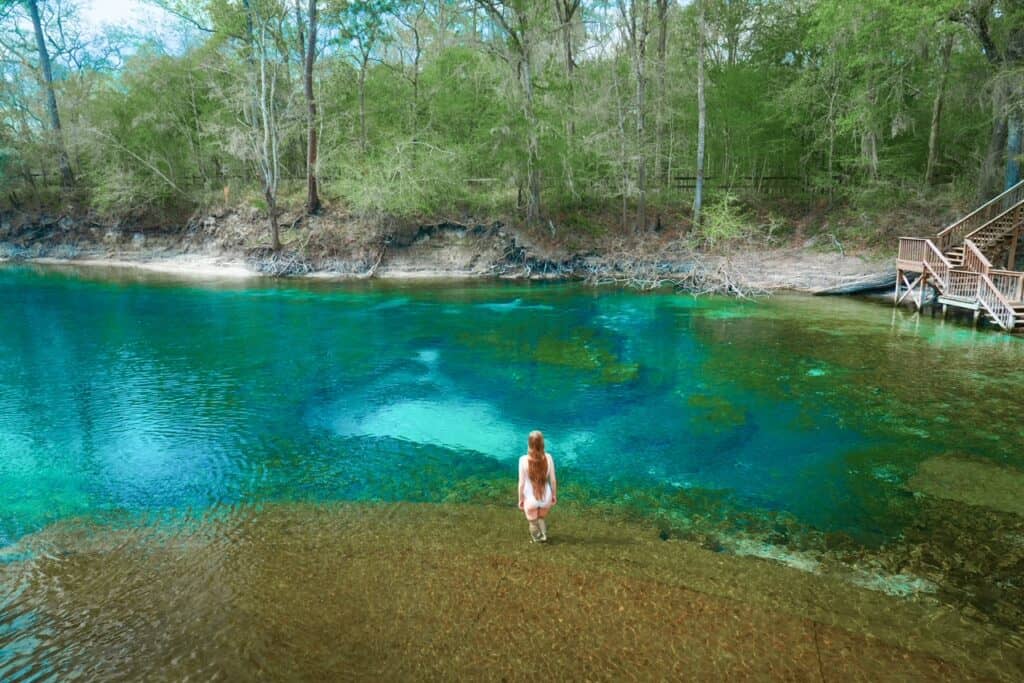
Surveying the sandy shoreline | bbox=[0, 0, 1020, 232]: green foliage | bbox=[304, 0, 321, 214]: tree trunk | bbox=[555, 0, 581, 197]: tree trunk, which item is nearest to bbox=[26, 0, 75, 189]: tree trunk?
bbox=[0, 0, 1020, 232]: green foliage

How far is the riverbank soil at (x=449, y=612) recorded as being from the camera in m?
5.55

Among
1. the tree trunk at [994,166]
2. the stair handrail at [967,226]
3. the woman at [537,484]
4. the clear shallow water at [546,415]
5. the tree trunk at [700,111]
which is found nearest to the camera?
the woman at [537,484]

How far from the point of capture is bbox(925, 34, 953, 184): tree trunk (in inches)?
1043

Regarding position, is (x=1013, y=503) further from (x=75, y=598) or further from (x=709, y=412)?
(x=75, y=598)

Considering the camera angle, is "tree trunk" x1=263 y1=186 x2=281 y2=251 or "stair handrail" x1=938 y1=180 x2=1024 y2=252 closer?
"stair handrail" x1=938 y1=180 x2=1024 y2=252

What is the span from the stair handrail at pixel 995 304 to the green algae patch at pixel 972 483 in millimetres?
11383

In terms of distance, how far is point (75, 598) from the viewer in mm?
6652

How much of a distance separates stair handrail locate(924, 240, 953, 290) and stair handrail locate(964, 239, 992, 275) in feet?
2.00

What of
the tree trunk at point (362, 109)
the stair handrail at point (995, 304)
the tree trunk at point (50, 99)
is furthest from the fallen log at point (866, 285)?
the tree trunk at point (50, 99)

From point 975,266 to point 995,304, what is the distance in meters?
2.00

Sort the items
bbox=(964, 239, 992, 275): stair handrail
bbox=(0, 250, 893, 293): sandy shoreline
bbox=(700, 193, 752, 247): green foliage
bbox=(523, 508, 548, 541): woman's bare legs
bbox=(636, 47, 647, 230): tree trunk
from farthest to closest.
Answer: bbox=(636, 47, 647, 230): tree trunk → bbox=(700, 193, 752, 247): green foliage → bbox=(0, 250, 893, 293): sandy shoreline → bbox=(964, 239, 992, 275): stair handrail → bbox=(523, 508, 548, 541): woman's bare legs

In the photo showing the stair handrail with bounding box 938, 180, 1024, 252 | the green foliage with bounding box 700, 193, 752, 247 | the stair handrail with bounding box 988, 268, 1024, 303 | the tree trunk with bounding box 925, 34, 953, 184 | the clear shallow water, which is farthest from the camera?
the green foliage with bounding box 700, 193, 752, 247

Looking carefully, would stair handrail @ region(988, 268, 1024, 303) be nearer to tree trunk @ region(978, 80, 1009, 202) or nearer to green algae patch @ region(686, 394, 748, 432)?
tree trunk @ region(978, 80, 1009, 202)

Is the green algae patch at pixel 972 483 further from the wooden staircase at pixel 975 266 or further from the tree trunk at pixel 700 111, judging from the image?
the tree trunk at pixel 700 111
